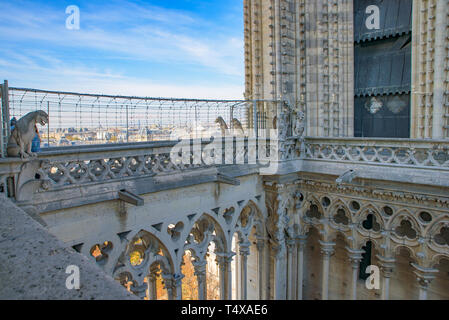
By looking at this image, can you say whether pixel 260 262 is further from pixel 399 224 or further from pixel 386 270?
pixel 399 224

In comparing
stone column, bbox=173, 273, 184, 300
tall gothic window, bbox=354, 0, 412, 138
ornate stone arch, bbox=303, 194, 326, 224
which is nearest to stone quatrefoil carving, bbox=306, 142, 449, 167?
ornate stone arch, bbox=303, 194, 326, 224

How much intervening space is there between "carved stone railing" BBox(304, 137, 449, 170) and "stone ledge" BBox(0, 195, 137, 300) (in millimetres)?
6474

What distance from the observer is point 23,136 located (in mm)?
4445

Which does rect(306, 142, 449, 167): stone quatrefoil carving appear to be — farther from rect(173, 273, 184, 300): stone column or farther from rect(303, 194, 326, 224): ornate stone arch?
rect(173, 273, 184, 300): stone column

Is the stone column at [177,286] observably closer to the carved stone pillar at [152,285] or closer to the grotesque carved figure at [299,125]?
the carved stone pillar at [152,285]

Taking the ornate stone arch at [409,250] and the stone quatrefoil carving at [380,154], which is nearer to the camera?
the stone quatrefoil carving at [380,154]

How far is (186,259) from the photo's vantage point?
18109mm

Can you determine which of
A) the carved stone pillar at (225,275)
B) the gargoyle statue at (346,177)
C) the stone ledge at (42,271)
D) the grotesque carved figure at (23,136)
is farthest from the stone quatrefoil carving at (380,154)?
the stone ledge at (42,271)

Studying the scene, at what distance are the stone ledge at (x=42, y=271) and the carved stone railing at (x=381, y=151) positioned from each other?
6.47 meters

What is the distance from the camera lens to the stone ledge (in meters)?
1.73

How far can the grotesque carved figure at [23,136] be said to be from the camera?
14.5ft

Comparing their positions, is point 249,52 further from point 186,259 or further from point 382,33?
point 186,259

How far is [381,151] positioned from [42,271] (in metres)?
7.18

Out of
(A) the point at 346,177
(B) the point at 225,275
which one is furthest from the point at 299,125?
(B) the point at 225,275
